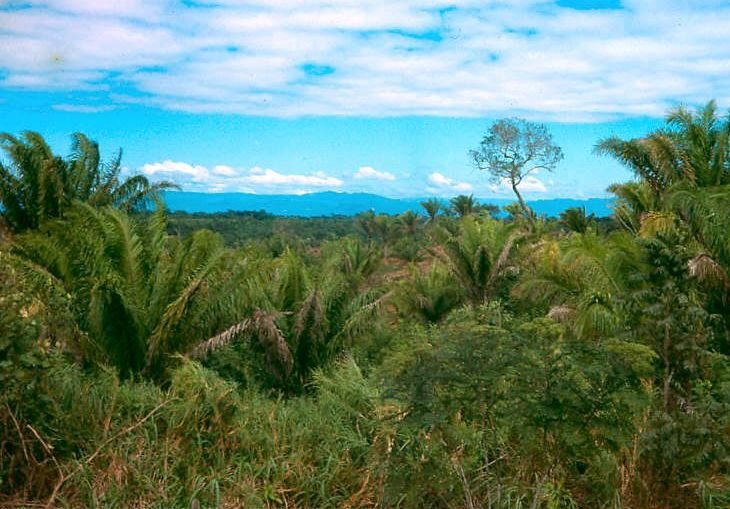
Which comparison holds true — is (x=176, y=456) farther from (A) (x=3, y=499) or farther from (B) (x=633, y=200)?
(B) (x=633, y=200)

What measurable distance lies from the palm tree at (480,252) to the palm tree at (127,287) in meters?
8.69

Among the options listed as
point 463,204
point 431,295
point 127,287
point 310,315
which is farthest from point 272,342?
point 463,204

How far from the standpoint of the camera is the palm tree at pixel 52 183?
526 inches

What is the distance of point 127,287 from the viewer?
8.23 meters

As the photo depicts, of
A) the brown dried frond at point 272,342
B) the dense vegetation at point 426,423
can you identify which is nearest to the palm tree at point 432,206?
the brown dried frond at point 272,342

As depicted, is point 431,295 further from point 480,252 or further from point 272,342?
point 272,342

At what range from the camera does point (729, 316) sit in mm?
9977

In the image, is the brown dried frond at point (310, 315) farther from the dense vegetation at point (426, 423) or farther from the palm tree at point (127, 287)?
the dense vegetation at point (426, 423)

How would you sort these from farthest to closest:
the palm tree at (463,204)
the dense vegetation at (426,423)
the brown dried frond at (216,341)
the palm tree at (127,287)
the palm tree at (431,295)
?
the palm tree at (463,204)
the palm tree at (431,295)
the brown dried frond at (216,341)
the palm tree at (127,287)
the dense vegetation at (426,423)

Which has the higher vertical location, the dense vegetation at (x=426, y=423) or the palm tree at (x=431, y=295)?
the dense vegetation at (x=426, y=423)

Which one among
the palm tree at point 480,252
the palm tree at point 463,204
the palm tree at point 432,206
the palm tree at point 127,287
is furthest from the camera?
the palm tree at point 432,206

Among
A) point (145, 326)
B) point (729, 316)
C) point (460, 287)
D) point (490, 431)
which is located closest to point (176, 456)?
point (490, 431)

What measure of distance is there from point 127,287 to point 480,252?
389 inches

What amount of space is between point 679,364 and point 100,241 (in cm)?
629
